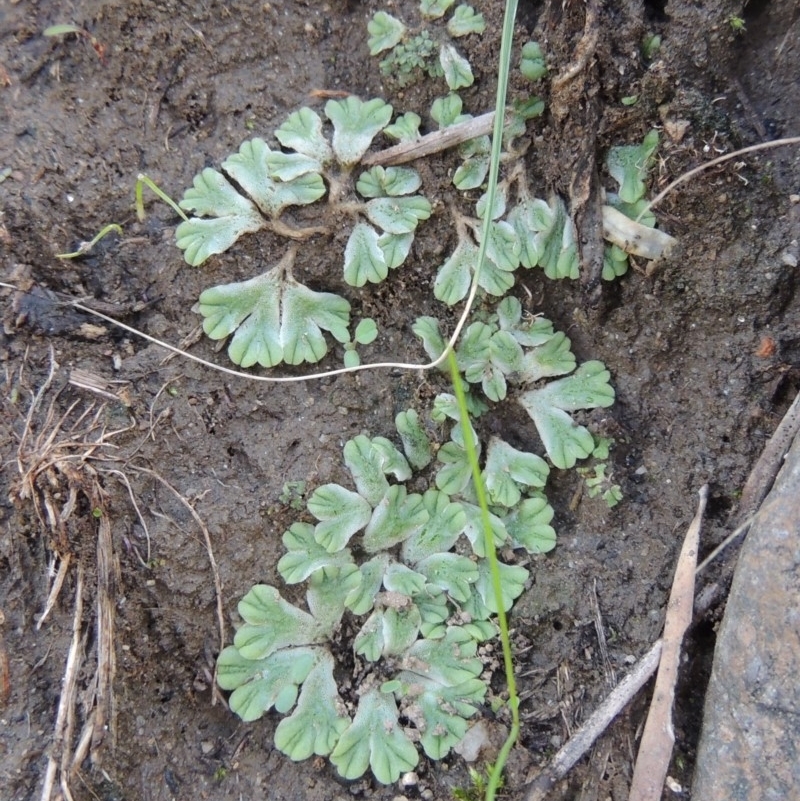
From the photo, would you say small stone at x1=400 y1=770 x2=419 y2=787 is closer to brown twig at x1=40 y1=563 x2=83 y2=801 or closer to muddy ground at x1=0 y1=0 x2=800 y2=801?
muddy ground at x1=0 y1=0 x2=800 y2=801

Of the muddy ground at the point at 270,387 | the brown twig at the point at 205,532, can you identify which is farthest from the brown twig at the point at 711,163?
the brown twig at the point at 205,532

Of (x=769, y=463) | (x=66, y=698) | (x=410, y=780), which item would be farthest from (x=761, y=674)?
(x=66, y=698)

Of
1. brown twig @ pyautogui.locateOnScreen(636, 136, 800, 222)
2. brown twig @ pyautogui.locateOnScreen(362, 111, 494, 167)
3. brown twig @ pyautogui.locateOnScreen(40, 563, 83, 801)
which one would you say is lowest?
brown twig @ pyautogui.locateOnScreen(40, 563, 83, 801)

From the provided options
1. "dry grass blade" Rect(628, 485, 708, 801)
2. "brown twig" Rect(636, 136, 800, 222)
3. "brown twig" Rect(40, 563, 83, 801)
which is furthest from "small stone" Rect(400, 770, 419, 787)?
"brown twig" Rect(636, 136, 800, 222)

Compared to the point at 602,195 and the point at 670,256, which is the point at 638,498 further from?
the point at 602,195

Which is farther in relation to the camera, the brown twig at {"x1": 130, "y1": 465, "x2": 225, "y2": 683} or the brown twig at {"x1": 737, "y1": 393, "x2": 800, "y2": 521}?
the brown twig at {"x1": 130, "y1": 465, "x2": 225, "y2": 683}

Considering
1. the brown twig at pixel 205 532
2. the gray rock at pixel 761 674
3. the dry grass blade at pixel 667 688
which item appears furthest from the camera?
the brown twig at pixel 205 532

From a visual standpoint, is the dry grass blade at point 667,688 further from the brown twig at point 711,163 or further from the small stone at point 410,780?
the brown twig at point 711,163
